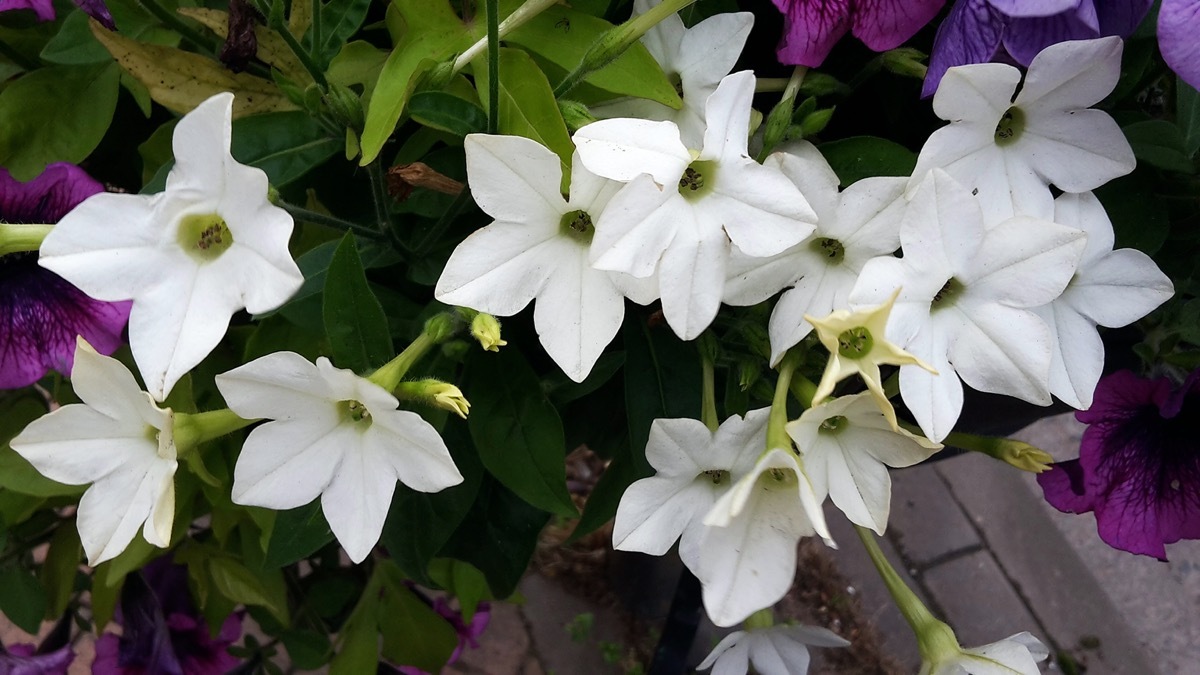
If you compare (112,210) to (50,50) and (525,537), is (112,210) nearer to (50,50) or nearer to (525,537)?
(50,50)

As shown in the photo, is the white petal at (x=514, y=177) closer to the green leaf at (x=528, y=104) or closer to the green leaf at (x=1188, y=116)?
the green leaf at (x=528, y=104)

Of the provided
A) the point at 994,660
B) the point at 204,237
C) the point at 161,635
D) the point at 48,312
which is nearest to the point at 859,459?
the point at 994,660

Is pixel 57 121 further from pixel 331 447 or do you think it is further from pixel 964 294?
pixel 964 294

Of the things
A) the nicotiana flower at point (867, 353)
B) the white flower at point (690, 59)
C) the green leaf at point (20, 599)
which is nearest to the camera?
the nicotiana flower at point (867, 353)

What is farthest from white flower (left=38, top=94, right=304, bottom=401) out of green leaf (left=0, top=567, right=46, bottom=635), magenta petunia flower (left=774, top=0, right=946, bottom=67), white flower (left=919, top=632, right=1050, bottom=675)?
green leaf (left=0, top=567, right=46, bottom=635)

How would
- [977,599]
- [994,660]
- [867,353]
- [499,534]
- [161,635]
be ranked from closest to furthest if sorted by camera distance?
[867,353], [994,660], [499,534], [161,635], [977,599]

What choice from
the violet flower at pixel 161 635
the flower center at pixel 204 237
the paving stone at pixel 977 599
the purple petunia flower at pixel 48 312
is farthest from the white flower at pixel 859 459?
the paving stone at pixel 977 599
